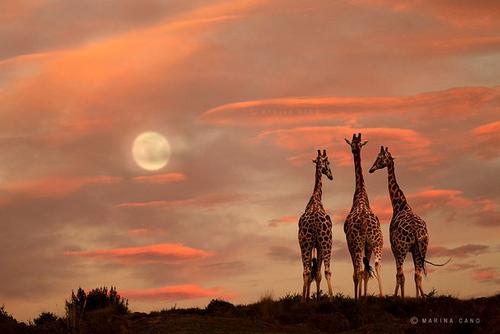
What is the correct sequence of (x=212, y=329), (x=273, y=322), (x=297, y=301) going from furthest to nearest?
1. (x=297, y=301)
2. (x=273, y=322)
3. (x=212, y=329)

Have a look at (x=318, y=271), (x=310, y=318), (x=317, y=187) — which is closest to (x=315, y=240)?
(x=318, y=271)

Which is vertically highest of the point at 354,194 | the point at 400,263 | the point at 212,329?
the point at 354,194

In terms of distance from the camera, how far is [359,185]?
38.2 meters

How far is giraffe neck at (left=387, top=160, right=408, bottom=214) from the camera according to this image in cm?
3894

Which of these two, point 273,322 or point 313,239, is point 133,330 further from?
point 313,239

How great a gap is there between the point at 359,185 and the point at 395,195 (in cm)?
201

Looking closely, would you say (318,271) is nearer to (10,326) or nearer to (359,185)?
(359,185)

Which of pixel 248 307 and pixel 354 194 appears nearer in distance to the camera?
pixel 248 307

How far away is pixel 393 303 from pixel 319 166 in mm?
7100

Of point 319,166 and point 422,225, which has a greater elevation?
point 319,166

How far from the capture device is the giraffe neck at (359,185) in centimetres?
3772

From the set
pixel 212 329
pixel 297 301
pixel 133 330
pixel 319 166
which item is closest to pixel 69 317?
pixel 133 330

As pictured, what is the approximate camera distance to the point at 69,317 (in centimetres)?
2975

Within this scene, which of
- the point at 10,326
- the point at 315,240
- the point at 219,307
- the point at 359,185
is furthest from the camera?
the point at 359,185
